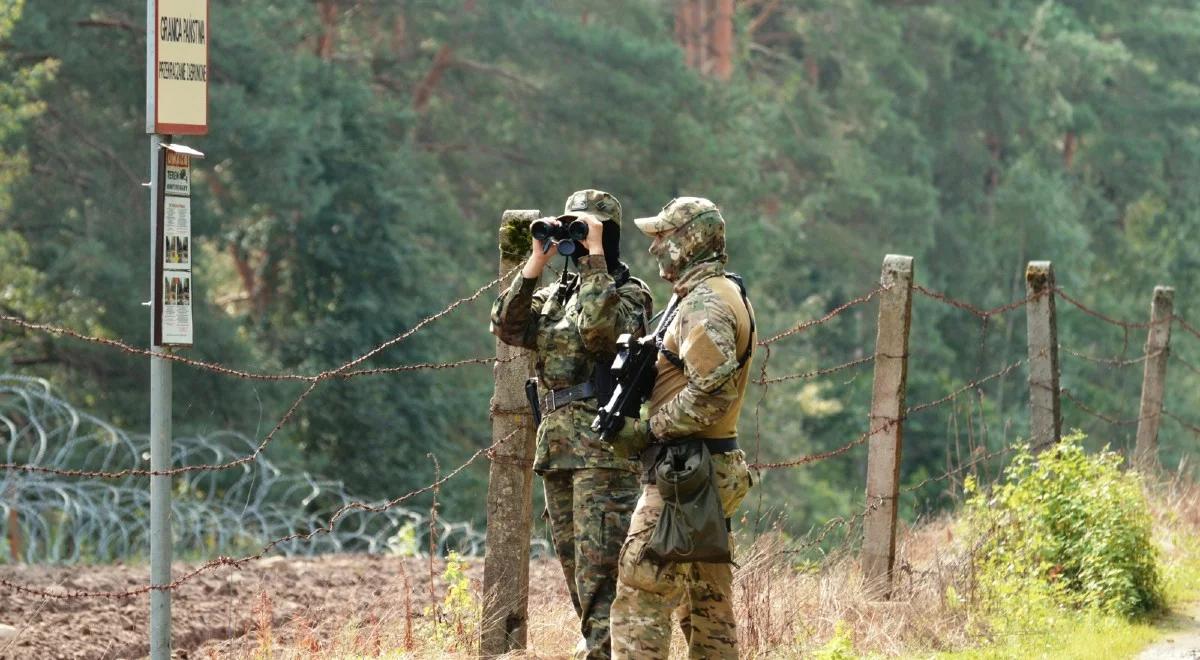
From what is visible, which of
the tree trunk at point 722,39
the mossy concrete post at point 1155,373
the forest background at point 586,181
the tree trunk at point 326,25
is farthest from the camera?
the tree trunk at point 722,39

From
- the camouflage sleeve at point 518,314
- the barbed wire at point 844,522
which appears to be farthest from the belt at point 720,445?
the barbed wire at point 844,522

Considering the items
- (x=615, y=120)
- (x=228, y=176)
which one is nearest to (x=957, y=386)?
(x=615, y=120)

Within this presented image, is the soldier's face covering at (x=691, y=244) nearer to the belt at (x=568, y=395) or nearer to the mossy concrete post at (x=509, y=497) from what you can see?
the belt at (x=568, y=395)

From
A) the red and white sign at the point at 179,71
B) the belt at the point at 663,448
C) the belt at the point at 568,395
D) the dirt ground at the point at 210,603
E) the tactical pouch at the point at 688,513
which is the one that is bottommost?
the dirt ground at the point at 210,603

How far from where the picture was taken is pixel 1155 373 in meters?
13.2

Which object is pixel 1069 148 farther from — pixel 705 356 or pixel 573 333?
pixel 705 356

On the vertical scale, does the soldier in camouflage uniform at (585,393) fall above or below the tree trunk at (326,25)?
below

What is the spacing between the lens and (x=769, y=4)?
42000 mm

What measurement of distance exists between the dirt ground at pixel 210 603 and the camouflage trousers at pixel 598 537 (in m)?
1.34

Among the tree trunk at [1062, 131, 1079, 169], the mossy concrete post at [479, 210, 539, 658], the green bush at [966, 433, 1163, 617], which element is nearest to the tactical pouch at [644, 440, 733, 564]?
the mossy concrete post at [479, 210, 539, 658]

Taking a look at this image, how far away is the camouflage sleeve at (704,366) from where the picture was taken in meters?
6.10

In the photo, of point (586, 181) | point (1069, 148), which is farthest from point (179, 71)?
point (1069, 148)

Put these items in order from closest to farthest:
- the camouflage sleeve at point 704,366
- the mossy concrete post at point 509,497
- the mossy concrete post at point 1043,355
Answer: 1. the camouflage sleeve at point 704,366
2. the mossy concrete post at point 509,497
3. the mossy concrete post at point 1043,355

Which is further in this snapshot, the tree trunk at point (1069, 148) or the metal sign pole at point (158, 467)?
the tree trunk at point (1069, 148)
